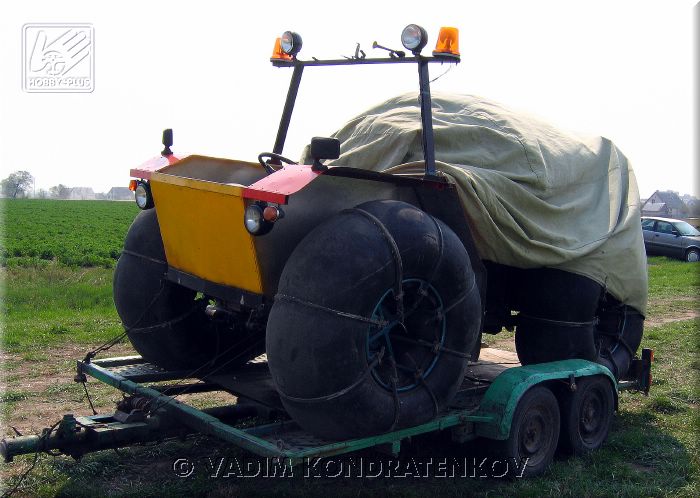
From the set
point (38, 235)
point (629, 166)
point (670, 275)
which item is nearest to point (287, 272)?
point (629, 166)

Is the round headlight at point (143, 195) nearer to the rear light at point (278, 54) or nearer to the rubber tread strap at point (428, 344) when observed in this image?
the rear light at point (278, 54)

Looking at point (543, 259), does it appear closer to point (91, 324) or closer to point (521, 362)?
point (521, 362)

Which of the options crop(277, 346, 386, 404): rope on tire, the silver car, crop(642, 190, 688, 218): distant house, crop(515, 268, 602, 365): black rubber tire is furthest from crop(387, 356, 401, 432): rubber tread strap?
crop(642, 190, 688, 218): distant house

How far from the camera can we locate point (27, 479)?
5.14m

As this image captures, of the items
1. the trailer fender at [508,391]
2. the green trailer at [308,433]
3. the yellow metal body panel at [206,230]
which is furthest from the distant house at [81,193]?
the trailer fender at [508,391]

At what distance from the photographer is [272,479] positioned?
5270mm

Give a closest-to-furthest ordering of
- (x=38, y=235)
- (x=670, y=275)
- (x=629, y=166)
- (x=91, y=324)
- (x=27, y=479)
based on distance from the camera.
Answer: (x=27, y=479) < (x=629, y=166) < (x=91, y=324) < (x=670, y=275) < (x=38, y=235)

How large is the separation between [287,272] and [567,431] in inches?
102

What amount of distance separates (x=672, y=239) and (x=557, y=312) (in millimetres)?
20389

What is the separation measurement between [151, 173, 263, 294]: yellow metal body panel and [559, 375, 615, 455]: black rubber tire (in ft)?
8.17

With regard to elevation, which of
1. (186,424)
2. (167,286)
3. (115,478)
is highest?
(167,286)

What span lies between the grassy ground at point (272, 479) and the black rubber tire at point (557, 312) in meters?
0.80

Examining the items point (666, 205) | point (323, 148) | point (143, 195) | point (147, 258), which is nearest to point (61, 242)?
point (147, 258)

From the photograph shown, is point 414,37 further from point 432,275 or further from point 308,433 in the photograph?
point 308,433
